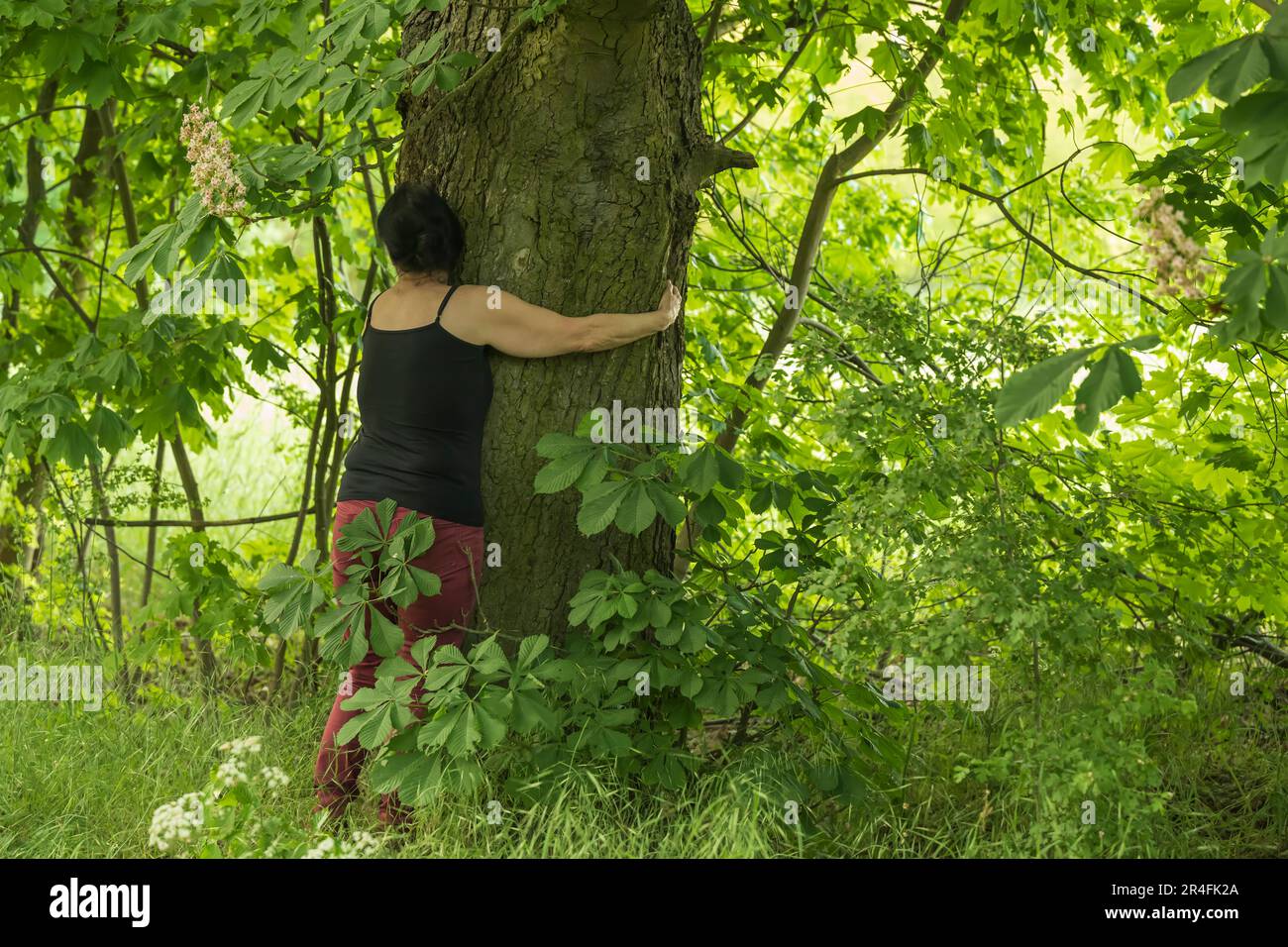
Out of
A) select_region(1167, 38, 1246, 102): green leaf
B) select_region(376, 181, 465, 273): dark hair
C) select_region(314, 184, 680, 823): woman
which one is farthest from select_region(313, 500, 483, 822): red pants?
select_region(1167, 38, 1246, 102): green leaf

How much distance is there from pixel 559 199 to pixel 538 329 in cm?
38

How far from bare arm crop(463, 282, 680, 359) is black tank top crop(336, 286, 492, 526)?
0.07 metres

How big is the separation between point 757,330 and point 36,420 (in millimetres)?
3115

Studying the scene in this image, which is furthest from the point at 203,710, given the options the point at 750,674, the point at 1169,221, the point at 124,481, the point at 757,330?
the point at 1169,221

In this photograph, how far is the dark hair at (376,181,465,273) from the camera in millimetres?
3449

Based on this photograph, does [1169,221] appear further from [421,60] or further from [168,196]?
[168,196]

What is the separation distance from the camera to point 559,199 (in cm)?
350

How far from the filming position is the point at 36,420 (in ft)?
12.5

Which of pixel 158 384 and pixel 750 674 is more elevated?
pixel 158 384
